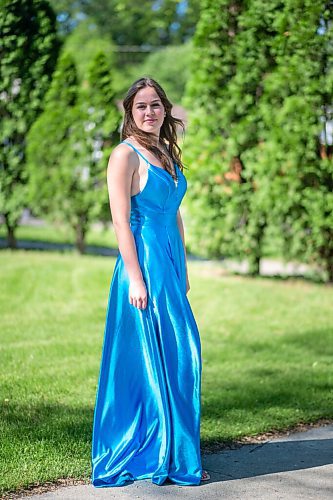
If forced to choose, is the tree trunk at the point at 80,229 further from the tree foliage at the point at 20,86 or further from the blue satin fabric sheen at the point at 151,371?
the blue satin fabric sheen at the point at 151,371

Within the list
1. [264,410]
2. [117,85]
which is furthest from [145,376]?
[117,85]

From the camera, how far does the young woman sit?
3.79 m

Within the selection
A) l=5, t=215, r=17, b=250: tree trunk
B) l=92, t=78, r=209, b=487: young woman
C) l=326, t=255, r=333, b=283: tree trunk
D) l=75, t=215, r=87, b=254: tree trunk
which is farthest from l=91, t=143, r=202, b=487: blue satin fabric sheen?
l=5, t=215, r=17, b=250: tree trunk

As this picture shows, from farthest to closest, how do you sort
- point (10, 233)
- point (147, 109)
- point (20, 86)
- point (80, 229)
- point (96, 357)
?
point (10, 233) → point (80, 229) → point (20, 86) → point (96, 357) → point (147, 109)

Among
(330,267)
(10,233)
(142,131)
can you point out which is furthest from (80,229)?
(142,131)

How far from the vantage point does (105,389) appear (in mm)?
3908

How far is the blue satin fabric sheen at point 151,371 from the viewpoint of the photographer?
12.5ft

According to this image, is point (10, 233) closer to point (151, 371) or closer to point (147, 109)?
point (147, 109)

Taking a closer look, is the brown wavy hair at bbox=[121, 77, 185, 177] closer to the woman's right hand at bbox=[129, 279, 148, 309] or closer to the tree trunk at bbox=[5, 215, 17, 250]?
the woman's right hand at bbox=[129, 279, 148, 309]

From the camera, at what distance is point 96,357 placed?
6.71 metres

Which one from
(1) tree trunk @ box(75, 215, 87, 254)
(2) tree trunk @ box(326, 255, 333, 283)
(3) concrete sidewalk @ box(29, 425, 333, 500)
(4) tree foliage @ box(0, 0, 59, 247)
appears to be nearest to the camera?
(3) concrete sidewalk @ box(29, 425, 333, 500)

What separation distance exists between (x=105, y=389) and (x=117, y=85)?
37546mm

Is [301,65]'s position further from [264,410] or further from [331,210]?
[264,410]

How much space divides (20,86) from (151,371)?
991 cm
